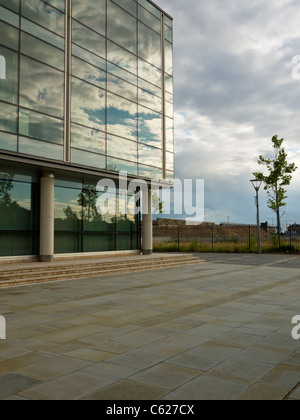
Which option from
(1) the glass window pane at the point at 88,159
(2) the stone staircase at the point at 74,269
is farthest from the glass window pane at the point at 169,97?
(2) the stone staircase at the point at 74,269

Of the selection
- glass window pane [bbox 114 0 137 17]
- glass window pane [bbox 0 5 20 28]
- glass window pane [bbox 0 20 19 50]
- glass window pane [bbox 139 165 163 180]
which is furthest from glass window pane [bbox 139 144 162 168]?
glass window pane [bbox 0 5 20 28]

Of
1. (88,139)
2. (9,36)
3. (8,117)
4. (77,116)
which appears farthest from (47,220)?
(9,36)

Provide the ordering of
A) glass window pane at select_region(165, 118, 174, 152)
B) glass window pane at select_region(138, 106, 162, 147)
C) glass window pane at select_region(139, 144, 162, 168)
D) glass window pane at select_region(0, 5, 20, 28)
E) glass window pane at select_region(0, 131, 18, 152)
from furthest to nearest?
glass window pane at select_region(165, 118, 174, 152)
glass window pane at select_region(138, 106, 162, 147)
glass window pane at select_region(139, 144, 162, 168)
glass window pane at select_region(0, 5, 20, 28)
glass window pane at select_region(0, 131, 18, 152)

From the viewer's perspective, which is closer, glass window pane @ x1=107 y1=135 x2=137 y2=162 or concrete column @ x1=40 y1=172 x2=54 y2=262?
concrete column @ x1=40 y1=172 x2=54 y2=262

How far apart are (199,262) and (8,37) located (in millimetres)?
15768

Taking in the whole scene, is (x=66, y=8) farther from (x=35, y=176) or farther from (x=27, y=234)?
(x=27, y=234)

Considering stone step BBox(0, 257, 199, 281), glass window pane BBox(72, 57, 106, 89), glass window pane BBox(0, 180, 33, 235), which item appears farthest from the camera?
glass window pane BBox(72, 57, 106, 89)

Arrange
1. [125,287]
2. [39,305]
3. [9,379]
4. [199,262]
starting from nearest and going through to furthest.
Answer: [9,379]
[39,305]
[125,287]
[199,262]

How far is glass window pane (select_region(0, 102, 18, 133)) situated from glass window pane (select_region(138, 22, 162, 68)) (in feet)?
36.6

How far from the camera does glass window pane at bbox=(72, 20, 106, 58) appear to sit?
66.6 feet

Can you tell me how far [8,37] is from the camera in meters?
16.8

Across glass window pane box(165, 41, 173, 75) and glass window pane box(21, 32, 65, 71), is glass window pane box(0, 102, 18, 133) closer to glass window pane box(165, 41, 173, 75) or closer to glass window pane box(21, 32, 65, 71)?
glass window pane box(21, 32, 65, 71)

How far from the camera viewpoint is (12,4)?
17.1 metres

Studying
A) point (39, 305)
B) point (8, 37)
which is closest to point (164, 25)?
point (8, 37)
